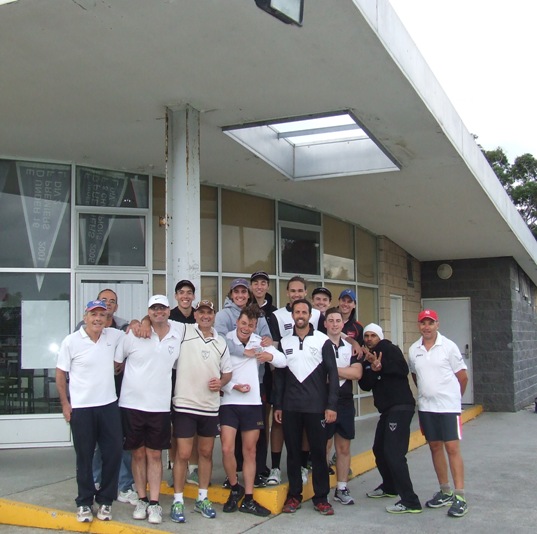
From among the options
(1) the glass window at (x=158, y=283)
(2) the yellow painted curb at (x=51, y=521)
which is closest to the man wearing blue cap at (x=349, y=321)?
(2) the yellow painted curb at (x=51, y=521)

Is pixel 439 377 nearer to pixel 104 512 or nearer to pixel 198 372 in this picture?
pixel 198 372

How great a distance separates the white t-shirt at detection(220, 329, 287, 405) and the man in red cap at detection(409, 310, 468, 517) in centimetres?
128

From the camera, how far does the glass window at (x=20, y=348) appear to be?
8.13m

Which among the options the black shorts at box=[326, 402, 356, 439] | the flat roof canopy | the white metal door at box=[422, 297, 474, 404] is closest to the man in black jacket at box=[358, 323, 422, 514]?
the black shorts at box=[326, 402, 356, 439]

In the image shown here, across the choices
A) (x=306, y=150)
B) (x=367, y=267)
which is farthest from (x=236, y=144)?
(x=367, y=267)

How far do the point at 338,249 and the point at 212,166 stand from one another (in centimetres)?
390

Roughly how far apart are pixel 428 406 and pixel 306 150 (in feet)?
13.8

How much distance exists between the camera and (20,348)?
820 centimetres

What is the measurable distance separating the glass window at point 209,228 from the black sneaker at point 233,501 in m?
4.09

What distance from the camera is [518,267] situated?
51.5 feet

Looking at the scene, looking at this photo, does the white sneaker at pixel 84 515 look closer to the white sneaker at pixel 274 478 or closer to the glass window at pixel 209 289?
the white sneaker at pixel 274 478

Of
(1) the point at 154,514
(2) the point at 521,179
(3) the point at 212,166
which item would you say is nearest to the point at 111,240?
(3) the point at 212,166

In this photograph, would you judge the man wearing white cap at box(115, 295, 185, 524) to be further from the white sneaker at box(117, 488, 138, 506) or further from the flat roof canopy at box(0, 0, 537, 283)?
the flat roof canopy at box(0, 0, 537, 283)

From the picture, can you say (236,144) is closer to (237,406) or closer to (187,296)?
(187,296)
